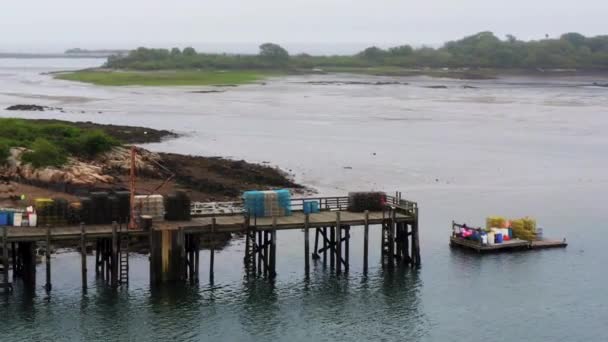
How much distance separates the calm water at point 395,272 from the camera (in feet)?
144

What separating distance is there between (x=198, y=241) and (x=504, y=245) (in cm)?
1796

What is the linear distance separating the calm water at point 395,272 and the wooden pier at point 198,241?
0.96 m

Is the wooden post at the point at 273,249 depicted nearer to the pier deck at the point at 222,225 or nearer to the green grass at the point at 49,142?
the pier deck at the point at 222,225

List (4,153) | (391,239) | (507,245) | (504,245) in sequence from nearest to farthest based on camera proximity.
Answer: (391,239) → (504,245) → (507,245) → (4,153)

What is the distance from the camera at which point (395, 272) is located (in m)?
52.5

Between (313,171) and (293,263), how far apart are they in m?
33.4

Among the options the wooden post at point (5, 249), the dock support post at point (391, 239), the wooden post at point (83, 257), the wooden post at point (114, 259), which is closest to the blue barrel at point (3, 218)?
the wooden post at point (5, 249)

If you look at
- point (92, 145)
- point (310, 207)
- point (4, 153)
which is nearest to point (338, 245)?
point (310, 207)

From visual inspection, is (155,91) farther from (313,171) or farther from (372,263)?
(372,263)

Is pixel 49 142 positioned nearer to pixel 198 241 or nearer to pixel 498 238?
pixel 198 241

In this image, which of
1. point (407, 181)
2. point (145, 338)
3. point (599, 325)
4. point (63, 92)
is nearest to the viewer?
point (145, 338)

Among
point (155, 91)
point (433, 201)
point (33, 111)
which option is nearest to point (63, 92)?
point (155, 91)

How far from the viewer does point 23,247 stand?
47.6m

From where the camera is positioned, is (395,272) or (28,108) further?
(28,108)
